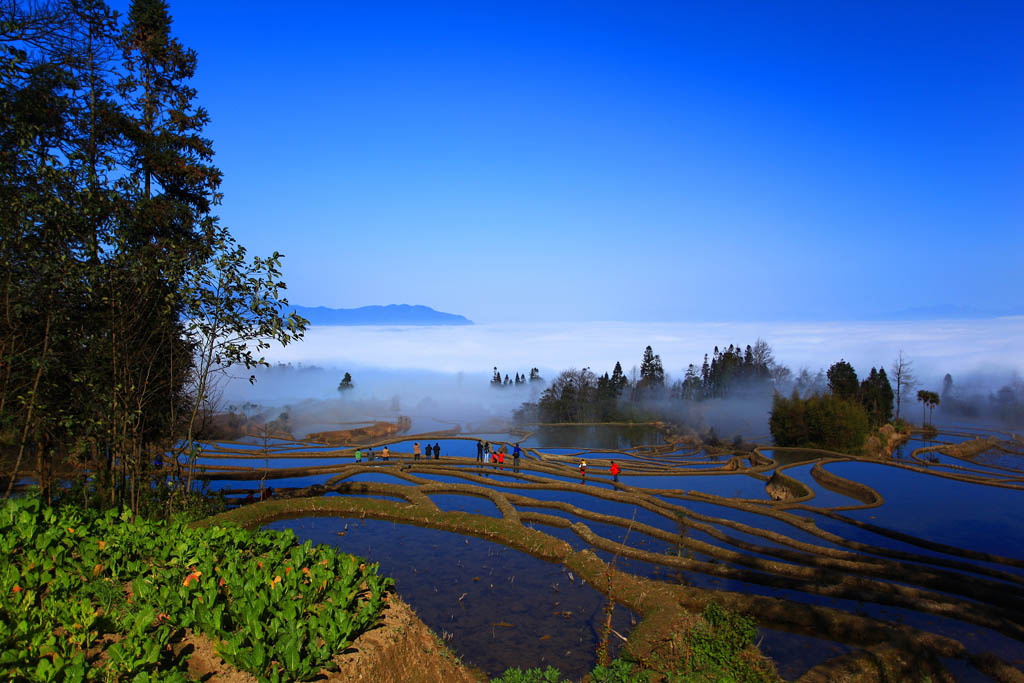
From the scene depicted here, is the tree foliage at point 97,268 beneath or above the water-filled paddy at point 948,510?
above

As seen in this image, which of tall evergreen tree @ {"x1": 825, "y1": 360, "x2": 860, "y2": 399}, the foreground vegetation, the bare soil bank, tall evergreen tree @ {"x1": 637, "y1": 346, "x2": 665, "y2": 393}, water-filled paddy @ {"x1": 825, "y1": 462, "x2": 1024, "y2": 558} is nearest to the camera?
the foreground vegetation

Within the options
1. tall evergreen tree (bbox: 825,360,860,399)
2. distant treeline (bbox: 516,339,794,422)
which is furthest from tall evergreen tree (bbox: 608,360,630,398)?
tall evergreen tree (bbox: 825,360,860,399)

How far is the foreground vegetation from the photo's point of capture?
5879mm

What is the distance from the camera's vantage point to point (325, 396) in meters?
120

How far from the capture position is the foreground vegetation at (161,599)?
19.3 feet

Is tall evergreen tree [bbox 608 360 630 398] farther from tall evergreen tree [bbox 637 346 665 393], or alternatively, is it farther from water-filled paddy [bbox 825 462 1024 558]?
water-filled paddy [bbox 825 462 1024 558]

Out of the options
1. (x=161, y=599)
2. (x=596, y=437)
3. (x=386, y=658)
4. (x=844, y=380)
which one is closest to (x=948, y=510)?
(x=386, y=658)

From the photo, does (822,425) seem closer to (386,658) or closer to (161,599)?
(386,658)

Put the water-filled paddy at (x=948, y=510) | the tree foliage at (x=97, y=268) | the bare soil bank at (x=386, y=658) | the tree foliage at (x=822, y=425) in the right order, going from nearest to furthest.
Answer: the bare soil bank at (x=386, y=658), the tree foliage at (x=97, y=268), the water-filled paddy at (x=948, y=510), the tree foliage at (x=822, y=425)

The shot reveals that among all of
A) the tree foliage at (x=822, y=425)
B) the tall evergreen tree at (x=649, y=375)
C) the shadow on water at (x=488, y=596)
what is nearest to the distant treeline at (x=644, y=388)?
the tall evergreen tree at (x=649, y=375)

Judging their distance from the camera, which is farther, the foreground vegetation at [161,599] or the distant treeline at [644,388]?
the distant treeline at [644,388]

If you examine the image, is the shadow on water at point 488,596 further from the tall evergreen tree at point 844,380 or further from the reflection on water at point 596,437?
the tall evergreen tree at point 844,380

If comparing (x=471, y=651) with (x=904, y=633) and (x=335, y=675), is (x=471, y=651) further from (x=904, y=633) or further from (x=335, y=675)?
(x=904, y=633)

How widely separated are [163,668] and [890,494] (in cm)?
4270
